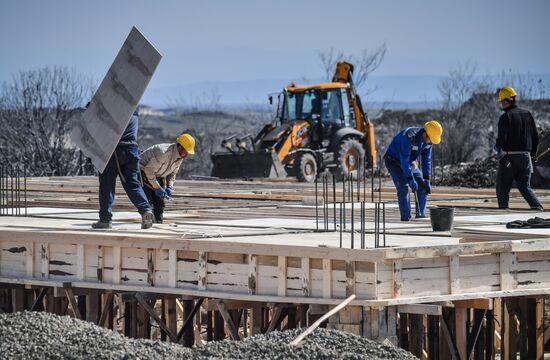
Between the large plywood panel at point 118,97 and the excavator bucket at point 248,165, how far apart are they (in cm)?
1678

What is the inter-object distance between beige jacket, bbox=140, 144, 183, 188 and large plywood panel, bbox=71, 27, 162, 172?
804 millimetres

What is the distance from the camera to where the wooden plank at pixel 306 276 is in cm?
1195

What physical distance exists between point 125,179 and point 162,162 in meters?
0.64

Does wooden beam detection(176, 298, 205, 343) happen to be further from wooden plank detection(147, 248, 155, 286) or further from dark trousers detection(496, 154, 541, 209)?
dark trousers detection(496, 154, 541, 209)

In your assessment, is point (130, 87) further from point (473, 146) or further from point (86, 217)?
point (473, 146)

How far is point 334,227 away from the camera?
14094mm

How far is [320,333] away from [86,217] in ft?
19.9

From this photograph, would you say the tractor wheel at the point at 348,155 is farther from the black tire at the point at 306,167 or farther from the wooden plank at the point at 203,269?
the wooden plank at the point at 203,269

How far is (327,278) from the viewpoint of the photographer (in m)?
11.9

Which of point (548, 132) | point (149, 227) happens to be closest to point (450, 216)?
point (149, 227)

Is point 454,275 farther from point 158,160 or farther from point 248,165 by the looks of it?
point 248,165

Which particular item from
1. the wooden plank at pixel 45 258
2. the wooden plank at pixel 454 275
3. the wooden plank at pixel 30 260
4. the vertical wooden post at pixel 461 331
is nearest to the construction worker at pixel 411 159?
the vertical wooden post at pixel 461 331

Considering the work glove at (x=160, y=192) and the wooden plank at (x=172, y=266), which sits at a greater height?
the work glove at (x=160, y=192)

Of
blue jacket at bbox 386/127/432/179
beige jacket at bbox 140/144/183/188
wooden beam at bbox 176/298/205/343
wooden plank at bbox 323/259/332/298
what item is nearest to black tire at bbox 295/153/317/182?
blue jacket at bbox 386/127/432/179
